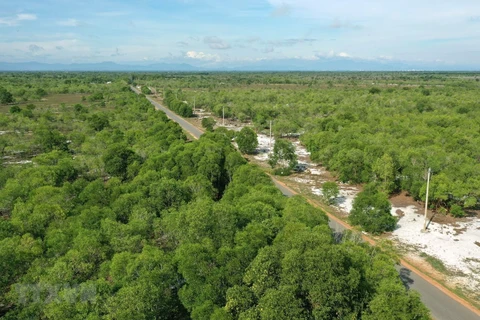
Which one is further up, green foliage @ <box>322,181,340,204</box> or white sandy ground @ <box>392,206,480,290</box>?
green foliage @ <box>322,181,340,204</box>

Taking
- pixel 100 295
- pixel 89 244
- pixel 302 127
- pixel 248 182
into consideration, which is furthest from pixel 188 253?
pixel 302 127

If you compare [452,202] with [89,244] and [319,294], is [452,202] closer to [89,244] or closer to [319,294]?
[319,294]

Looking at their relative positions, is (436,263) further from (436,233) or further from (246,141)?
(246,141)

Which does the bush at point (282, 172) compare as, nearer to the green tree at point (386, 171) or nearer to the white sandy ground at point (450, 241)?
the green tree at point (386, 171)

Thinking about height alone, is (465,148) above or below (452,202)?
above

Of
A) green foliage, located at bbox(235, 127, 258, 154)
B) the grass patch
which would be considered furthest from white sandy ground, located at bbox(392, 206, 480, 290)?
green foliage, located at bbox(235, 127, 258, 154)

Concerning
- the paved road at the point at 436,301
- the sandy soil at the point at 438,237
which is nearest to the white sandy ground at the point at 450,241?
the sandy soil at the point at 438,237

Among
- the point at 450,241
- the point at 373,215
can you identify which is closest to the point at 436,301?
the point at 450,241

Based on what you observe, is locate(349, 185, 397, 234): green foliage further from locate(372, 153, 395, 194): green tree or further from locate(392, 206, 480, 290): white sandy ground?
locate(372, 153, 395, 194): green tree
